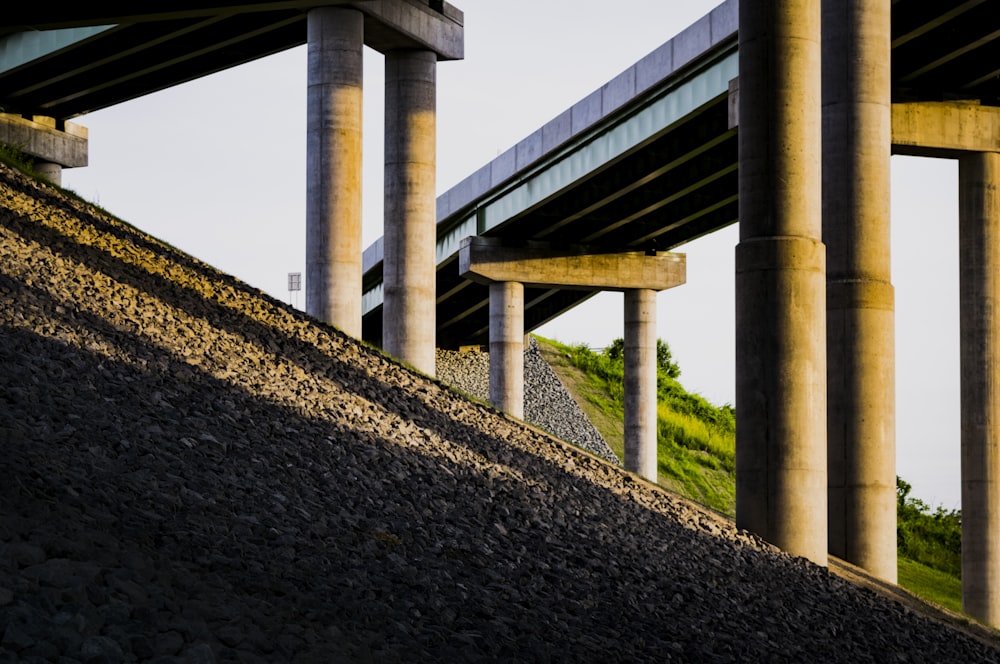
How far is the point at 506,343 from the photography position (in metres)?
45.0

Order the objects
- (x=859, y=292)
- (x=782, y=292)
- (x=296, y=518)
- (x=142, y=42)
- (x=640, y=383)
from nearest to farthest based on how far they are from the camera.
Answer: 1. (x=296, y=518)
2. (x=782, y=292)
3. (x=859, y=292)
4. (x=142, y=42)
5. (x=640, y=383)

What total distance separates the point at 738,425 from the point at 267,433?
7.15 m

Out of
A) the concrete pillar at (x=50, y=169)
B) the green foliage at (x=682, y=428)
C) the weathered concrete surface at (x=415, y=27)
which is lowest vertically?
the green foliage at (x=682, y=428)

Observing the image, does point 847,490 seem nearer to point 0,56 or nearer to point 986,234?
point 986,234

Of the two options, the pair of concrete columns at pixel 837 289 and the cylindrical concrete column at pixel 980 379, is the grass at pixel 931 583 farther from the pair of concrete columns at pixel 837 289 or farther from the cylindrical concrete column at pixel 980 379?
the pair of concrete columns at pixel 837 289

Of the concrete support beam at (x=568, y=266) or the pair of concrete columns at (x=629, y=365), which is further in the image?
the pair of concrete columns at (x=629, y=365)

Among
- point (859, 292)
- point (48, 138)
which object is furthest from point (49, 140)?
point (859, 292)

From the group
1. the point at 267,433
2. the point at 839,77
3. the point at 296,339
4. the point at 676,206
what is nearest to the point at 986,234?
the point at 839,77

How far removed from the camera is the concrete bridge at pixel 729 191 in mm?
17375

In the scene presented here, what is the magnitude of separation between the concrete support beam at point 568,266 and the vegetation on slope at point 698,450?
7812mm

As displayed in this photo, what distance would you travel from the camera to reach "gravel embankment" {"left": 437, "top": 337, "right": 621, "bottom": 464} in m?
52.0

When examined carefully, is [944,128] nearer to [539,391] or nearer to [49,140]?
[49,140]

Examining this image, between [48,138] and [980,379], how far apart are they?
30.3m

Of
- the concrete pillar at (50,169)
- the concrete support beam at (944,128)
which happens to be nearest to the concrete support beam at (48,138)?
the concrete pillar at (50,169)
